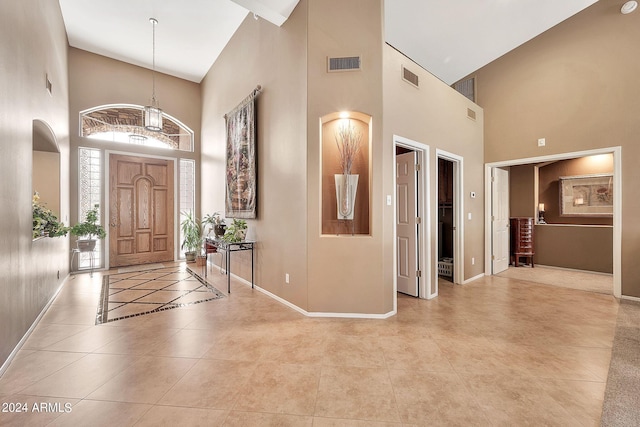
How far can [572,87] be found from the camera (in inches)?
170

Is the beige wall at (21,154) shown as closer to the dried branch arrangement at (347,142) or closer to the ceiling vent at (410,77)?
the dried branch arrangement at (347,142)

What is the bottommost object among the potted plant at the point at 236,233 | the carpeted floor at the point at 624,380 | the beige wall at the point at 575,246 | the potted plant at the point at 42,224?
the carpeted floor at the point at 624,380

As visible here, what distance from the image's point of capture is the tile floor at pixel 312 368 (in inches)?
64.3

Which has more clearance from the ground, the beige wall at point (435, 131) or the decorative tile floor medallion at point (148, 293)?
the beige wall at point (435, 131)

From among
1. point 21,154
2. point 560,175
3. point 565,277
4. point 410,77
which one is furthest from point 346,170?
point 560,175

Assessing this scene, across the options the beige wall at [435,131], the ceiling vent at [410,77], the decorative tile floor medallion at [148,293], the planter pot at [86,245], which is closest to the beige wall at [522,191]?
the beige wall at [435,131]

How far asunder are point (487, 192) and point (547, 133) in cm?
127

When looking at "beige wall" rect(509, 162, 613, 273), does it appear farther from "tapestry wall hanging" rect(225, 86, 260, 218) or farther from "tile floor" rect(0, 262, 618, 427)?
"tapestry wall hanging" rect(225, 86, 260, 218)

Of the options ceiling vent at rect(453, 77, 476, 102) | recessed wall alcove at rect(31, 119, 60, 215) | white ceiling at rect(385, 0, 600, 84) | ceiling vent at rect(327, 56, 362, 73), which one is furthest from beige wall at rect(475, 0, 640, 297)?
recessed wall alcove at rect(31, 119, 60, 215)

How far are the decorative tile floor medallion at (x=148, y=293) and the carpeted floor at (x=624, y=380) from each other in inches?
151

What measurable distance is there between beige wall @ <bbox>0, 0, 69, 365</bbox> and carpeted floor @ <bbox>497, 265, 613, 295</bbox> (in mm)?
6615

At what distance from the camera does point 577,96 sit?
4.27 metres

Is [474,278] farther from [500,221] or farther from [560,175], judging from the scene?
[560,175]

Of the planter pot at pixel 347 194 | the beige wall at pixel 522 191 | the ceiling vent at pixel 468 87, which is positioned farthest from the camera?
the beige wall at pixel 522 191
